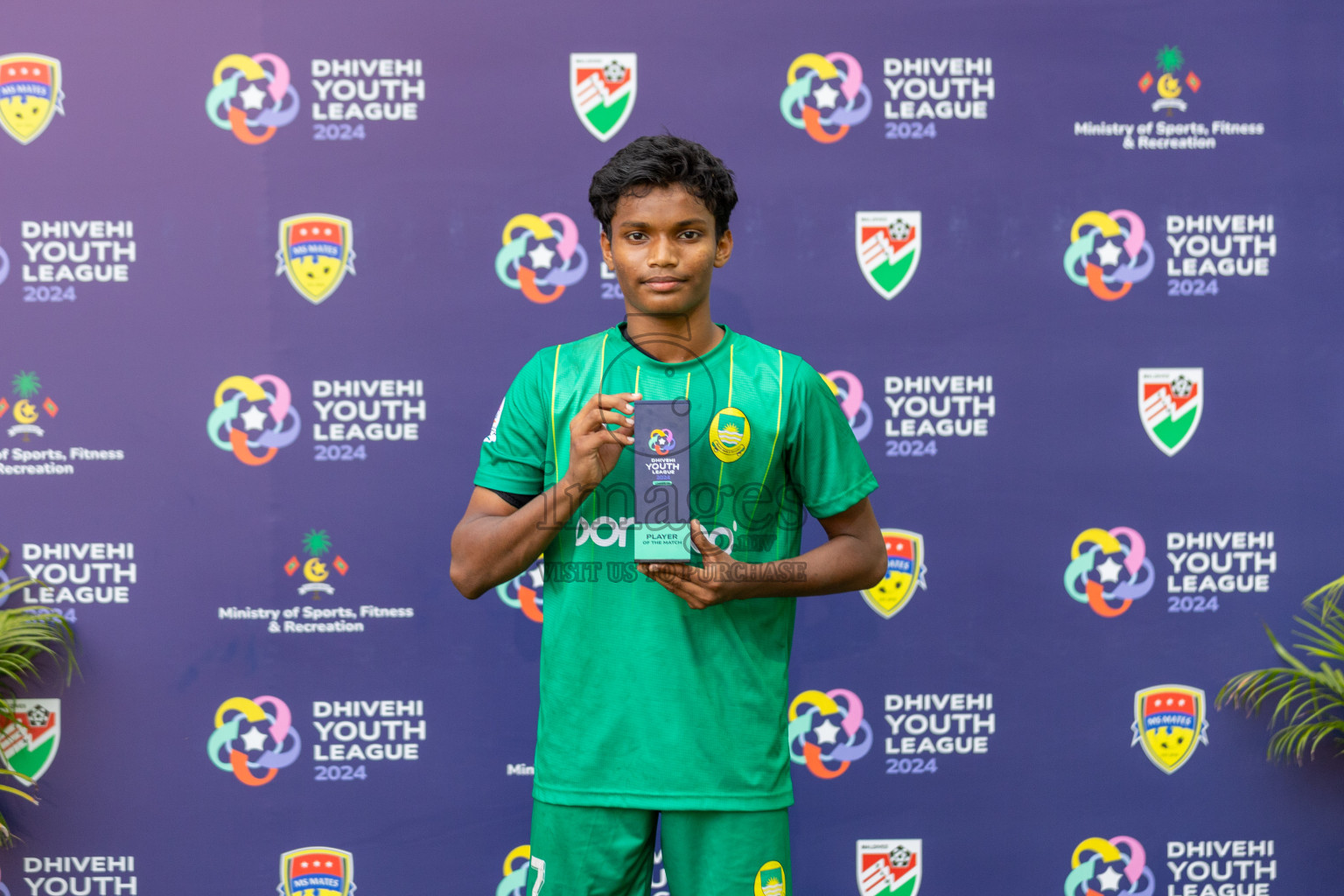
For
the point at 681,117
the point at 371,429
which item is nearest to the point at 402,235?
the point at 371,429

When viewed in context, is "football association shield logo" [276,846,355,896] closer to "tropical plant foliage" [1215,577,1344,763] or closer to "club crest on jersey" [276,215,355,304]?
"club crest on jersey" [276,215,355,304]

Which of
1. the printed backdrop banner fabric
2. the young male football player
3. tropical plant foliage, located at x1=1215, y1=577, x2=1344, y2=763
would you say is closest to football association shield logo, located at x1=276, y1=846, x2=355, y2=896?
the printed backdrop banner fabric

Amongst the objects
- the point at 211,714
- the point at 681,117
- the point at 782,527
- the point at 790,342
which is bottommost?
the point at 211,714

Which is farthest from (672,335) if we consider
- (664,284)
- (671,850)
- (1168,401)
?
(1168,401)

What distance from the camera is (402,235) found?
7.75ft

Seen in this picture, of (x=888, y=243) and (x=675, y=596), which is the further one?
(x=888, y=243)

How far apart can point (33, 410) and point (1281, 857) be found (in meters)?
3.38

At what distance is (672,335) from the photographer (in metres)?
1.43

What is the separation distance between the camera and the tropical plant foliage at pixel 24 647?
89.4 inches

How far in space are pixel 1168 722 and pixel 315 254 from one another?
2.46 metres

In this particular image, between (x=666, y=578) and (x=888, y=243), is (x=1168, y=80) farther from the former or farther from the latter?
(x=666, y=578)

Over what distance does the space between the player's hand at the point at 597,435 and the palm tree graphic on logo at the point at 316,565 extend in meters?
1.30

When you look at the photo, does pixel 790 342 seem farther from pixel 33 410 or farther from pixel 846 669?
pixel 33 410

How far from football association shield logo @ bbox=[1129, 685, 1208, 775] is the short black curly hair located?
5.96 ft
